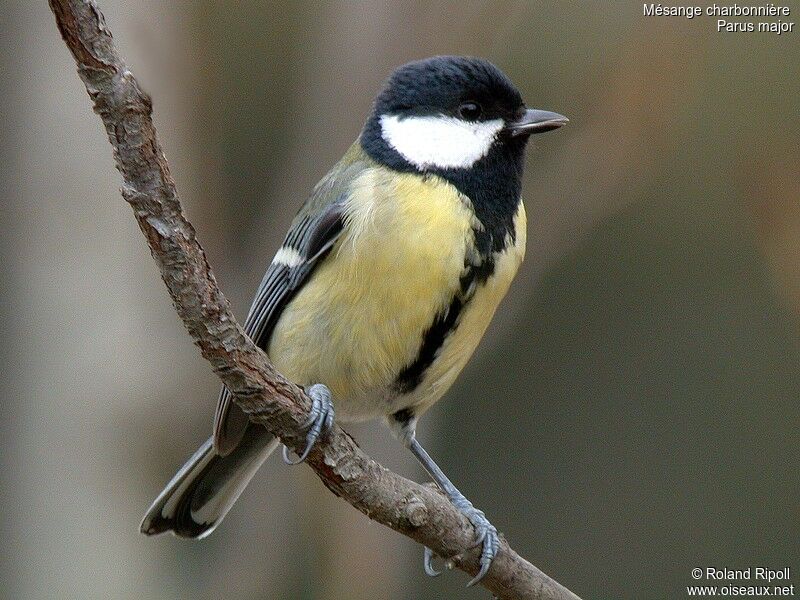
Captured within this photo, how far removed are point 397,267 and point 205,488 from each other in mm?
775

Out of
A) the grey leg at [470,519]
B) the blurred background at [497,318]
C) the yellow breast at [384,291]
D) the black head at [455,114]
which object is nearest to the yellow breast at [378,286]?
the yellow breast at [384,291]

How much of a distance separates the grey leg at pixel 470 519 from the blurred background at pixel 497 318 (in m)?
0.12

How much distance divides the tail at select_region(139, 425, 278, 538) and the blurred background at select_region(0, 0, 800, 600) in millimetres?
369

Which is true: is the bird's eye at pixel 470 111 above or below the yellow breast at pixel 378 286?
above

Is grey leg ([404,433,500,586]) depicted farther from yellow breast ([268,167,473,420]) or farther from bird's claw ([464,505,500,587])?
yellow breast ([268,167,473,420])

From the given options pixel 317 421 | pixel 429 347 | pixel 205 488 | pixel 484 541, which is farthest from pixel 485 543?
pixel 205 488

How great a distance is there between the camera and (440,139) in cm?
211

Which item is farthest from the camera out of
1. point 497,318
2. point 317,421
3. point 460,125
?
point 497,318

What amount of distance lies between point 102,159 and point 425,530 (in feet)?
5.57

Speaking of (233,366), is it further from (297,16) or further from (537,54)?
(297,16)

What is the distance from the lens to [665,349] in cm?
394

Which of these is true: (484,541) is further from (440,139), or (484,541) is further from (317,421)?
(440,139)

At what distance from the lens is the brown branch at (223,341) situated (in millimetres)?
1240

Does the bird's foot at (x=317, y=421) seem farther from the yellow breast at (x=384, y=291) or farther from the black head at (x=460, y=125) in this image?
the black head at (x=460, y=125)
